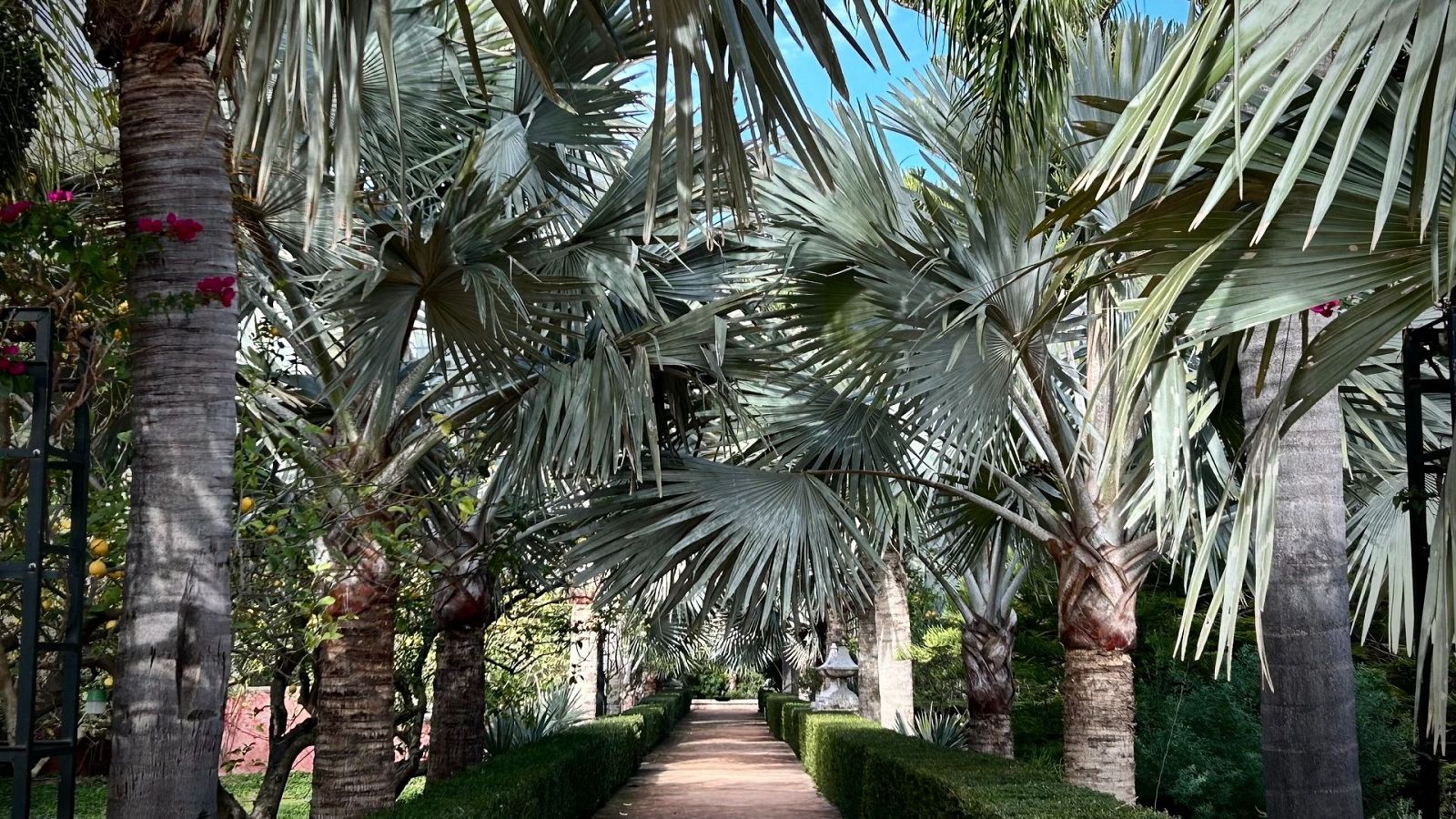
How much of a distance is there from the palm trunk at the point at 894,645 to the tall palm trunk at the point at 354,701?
7826mm

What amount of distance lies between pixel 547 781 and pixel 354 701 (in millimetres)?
3205


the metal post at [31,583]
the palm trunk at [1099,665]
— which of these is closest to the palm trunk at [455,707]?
the palm trunk at [1099,665]

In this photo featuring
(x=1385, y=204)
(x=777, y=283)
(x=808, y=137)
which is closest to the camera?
(x=1385, y=204)

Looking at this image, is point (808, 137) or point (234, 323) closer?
point (808, 137)

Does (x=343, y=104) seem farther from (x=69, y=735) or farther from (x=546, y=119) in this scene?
(x=546, y=119)

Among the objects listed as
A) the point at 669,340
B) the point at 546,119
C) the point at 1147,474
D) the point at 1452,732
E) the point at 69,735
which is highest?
the point at 546,119

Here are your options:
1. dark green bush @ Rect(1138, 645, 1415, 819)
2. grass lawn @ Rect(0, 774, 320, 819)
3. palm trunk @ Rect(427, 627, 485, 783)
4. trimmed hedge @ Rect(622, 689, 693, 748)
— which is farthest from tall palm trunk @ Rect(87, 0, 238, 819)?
trimmed hedge @ Rect(622, 689, 693, 748)

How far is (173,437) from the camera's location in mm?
3705

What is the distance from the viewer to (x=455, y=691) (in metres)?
11.0

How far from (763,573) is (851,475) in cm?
96

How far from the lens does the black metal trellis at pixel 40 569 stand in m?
3.53

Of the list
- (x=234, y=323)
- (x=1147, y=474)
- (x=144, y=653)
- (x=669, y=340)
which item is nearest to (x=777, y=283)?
(x=669, y=340)

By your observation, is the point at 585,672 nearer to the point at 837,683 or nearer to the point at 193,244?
the point at 837,683

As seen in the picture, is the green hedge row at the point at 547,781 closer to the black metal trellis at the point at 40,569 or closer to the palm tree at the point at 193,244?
the black metal trellis at the point at 40,569
